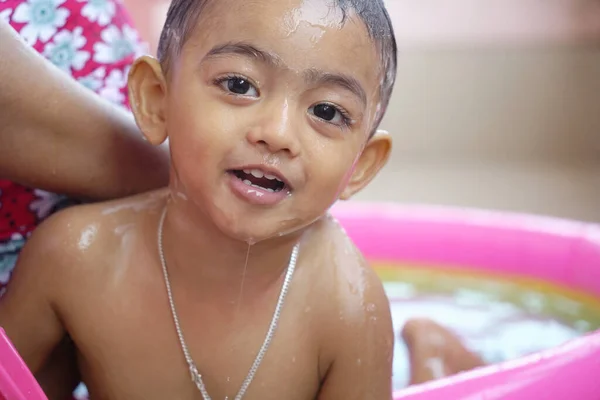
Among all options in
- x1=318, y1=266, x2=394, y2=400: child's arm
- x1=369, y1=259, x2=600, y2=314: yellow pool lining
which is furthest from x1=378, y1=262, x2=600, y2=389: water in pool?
x1=318, y1=266, x2=394, y2=400: child's arm

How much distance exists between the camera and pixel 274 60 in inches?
29.7

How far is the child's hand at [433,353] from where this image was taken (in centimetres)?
138

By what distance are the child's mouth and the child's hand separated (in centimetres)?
68

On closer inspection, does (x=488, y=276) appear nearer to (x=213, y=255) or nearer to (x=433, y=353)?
(x=433, y=353)

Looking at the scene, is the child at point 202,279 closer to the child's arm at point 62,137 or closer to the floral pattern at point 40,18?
the child's arm at point 62,137

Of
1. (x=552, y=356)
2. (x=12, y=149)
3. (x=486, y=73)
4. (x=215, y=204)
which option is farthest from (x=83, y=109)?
(x=486, y=73)

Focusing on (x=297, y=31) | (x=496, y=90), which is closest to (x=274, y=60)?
(x=297, y=31)

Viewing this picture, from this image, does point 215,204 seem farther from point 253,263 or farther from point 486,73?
point 486,73

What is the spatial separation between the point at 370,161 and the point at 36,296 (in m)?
0.40

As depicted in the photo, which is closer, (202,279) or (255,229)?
(255,229)

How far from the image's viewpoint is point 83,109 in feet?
3.01

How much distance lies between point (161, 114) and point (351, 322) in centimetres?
31

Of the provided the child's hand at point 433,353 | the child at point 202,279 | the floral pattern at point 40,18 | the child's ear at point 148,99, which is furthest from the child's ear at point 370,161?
the child's hand at point 433,353

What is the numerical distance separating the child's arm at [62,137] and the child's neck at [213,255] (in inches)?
3.8
